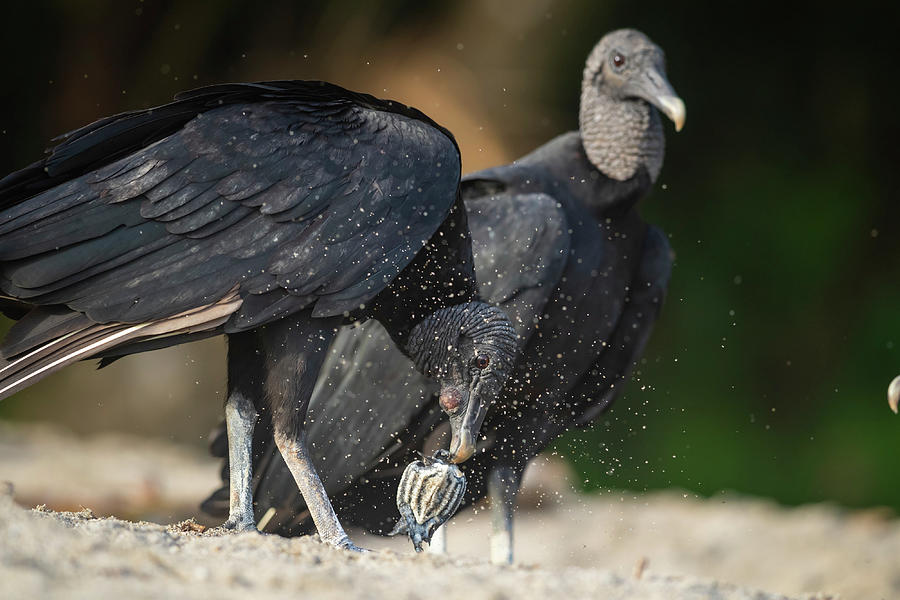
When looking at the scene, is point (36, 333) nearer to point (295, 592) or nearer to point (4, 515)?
point (4, 515)

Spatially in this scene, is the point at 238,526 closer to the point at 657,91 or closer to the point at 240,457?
the point at 240,457

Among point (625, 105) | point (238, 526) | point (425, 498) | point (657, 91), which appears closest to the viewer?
point (425, 498)

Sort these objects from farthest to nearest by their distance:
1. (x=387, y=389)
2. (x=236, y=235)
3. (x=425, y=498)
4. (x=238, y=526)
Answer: (x=387, y=389), (x=238, y=526), (x=425, y=498), (x=236, y=235)

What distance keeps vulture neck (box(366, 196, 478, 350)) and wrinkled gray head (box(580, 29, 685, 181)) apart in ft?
3.78

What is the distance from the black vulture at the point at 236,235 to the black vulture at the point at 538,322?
0.61 metres

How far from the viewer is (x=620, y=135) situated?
4.39 metres

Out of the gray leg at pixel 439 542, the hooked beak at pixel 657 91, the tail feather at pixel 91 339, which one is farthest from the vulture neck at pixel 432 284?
the hooked beak at pixel 657 91

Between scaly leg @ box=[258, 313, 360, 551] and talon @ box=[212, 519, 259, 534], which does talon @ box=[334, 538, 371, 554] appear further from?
talon @ box=[212, 519, 259, 534]

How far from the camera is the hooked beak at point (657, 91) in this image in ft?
14.1

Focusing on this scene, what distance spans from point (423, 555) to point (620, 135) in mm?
2357

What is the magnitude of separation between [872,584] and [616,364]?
1.62 m

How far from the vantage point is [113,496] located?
6.02 metres

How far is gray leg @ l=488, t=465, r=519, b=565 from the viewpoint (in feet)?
13.4

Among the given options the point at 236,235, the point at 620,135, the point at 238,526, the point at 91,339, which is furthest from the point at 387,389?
the point at 620,135
